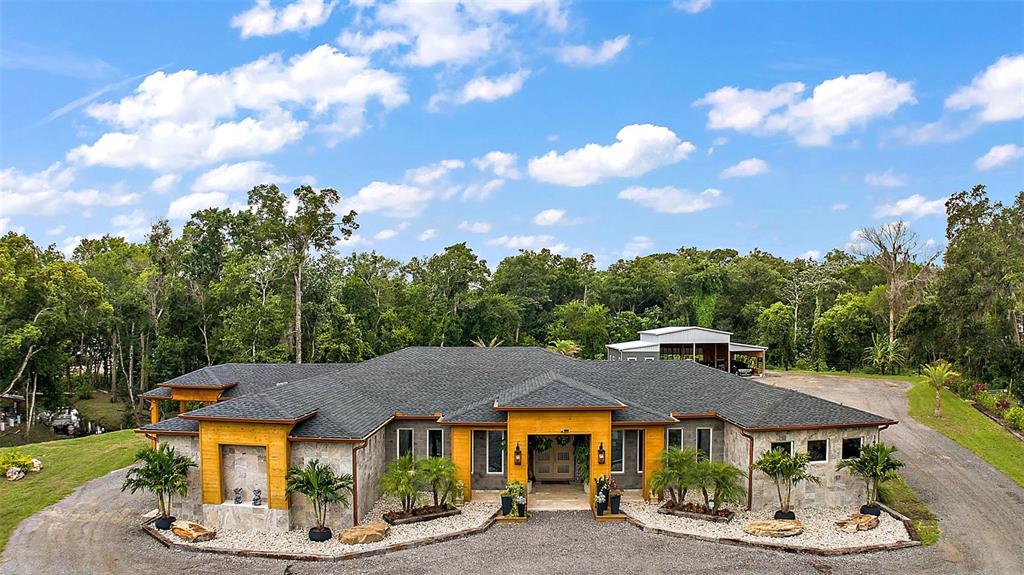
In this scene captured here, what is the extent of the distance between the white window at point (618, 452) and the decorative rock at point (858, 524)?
534cm

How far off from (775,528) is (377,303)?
36.4m

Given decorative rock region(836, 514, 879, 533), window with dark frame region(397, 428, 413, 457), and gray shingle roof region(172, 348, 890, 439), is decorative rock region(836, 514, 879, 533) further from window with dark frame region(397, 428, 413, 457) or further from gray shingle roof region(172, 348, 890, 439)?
window with dark frame region(397, 428, 413, 457)

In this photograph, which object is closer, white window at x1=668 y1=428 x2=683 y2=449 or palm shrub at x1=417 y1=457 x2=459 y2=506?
palm shrub at x1=417 y1=457 x2=459 y2=506

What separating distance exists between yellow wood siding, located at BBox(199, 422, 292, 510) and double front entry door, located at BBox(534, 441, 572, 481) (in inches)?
275

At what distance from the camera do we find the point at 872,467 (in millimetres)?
14383

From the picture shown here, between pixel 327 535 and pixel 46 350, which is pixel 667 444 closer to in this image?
pixel 327 535

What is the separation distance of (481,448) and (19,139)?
28113 mm

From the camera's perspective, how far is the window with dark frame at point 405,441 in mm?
16703

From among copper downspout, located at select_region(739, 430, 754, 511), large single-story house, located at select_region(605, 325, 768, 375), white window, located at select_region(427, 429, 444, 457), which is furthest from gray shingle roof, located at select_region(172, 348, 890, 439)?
large single-story house, located at select_region(605, 325, 768, 375)

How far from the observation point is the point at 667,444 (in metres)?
16.3

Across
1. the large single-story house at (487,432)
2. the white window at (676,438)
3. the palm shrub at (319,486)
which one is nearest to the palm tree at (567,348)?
the large single-story house at (487,432)

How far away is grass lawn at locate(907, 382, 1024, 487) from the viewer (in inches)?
749

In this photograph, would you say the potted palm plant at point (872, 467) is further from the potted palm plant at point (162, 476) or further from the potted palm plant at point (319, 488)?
the potted palm plant at point (162, 476)

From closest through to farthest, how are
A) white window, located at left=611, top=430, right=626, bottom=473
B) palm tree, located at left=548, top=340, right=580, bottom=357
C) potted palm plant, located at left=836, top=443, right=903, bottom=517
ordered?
potted palm plant, located at left=836, top=443, right=903, bottom=517, white window, located at left=611, top=430, right=626, bottom=473, palm tree, located at left=548, top=340, right=580, bottom=357
